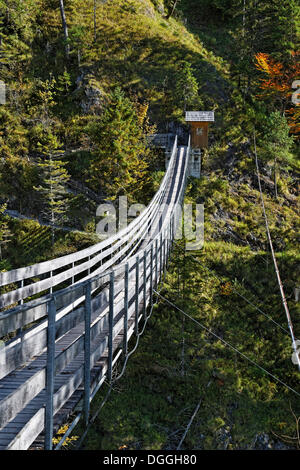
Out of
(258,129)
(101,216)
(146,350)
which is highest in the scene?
(258,129)

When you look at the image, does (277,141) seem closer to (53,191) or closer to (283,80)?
(283,80)

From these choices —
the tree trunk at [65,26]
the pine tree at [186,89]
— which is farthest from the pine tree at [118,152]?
the tree trunk at [65,26]

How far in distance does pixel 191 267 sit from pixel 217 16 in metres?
31.6

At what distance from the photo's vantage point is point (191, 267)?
1380 centimetres

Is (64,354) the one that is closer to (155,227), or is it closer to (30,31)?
(155,227)

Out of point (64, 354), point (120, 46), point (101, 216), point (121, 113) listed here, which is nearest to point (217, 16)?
point (120, 46)

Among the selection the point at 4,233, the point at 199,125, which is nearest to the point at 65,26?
the point at 199,125

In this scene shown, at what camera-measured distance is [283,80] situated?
21594 millimetres

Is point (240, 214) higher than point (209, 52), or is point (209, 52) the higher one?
point (209, 52)

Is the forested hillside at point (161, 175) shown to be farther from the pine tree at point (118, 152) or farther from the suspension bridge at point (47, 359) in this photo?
the suspension bridge at point (47, 359)

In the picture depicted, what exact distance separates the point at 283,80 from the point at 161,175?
10526 mm

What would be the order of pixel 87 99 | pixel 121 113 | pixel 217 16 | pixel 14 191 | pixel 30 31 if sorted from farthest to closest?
pixel 217 16
pixel 30 31
pixel 87 99
pixel 14 191
pixel 121 113

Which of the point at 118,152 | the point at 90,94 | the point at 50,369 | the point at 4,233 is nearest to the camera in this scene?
the point at 50,369

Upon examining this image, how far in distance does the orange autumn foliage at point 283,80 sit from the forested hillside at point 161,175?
9 centimetres
